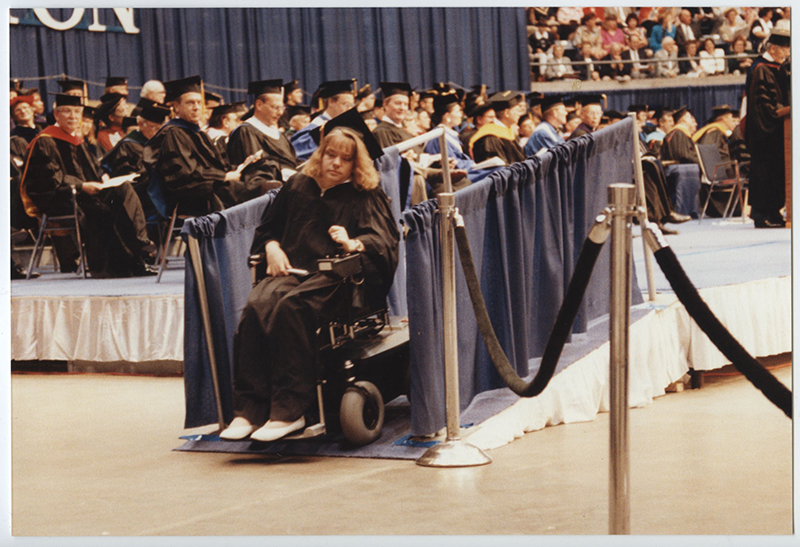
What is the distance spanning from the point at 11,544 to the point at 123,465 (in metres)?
0.66

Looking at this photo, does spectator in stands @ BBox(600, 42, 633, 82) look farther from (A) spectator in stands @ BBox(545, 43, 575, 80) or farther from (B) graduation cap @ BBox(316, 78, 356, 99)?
(B) graduation cap @ BBox(316, 78, 356, 99)

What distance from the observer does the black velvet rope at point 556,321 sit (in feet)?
8.07

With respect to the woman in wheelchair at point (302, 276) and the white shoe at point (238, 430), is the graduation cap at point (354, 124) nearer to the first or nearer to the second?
the woman in wheelchair at point (302, 276)

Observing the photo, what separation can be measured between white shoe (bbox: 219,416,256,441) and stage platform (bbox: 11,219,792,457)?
80 cm

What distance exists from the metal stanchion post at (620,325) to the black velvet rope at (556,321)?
79 mm

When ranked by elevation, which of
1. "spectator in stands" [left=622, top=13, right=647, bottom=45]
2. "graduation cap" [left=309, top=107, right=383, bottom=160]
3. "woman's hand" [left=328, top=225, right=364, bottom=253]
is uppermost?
"spectator in stands" [left=622, top=13, right=647, bottom=45]

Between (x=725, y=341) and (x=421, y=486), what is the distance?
3.88ft

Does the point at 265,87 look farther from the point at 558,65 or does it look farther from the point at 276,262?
the point at 558,65

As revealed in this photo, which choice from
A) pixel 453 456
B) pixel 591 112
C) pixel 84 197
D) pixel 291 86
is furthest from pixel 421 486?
pixel 591 112

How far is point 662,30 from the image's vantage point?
12.2m

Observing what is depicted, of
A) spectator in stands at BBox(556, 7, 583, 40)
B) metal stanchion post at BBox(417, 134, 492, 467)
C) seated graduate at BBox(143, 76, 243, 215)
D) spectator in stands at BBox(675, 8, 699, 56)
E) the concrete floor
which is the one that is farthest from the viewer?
spectator in stands at BBox(675, 8, 699, 56)

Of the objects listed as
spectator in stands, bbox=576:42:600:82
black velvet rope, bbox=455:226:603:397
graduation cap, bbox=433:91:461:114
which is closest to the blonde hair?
black velvet rope, bbox=455:226:603:397

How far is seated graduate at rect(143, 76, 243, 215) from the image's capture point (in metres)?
6.32

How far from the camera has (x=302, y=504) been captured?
9.86 feet
